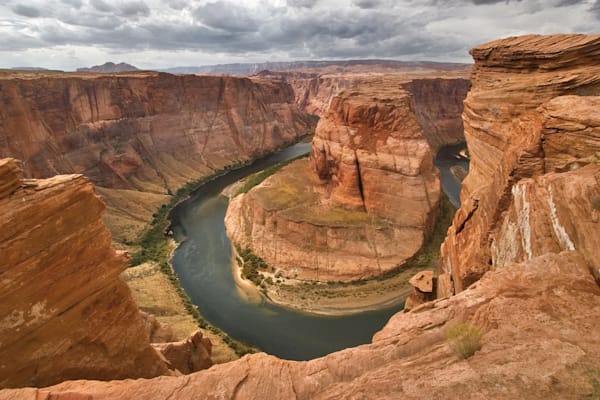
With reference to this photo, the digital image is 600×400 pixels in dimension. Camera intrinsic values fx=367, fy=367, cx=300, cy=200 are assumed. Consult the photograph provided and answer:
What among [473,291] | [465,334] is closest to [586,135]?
[473,291]

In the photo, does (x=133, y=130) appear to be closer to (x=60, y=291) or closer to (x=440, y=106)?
(x=60, y=291)

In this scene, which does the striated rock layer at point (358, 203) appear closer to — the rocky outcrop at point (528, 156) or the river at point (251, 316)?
the river at point (251, 316)

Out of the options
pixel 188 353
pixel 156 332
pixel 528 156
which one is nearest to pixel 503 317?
pixel 528 156

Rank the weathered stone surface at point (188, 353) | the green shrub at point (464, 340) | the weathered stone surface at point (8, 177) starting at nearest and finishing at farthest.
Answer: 1. the green shrub at point (464, 340)
2. the weathered stone surface at point (8, 177)
3. the weathered stone surface at point (188, 353)

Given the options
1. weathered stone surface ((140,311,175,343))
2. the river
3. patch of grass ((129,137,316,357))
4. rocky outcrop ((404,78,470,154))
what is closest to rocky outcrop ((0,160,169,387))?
weathered stone surface ((140,311,175,343))

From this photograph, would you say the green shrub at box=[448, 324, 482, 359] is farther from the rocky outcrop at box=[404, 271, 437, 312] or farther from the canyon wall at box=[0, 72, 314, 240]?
the canyon wall at box=[0, 72, 314, 240]

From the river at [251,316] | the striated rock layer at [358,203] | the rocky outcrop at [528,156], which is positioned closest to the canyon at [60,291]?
the rocky outcrop at [528,156]
